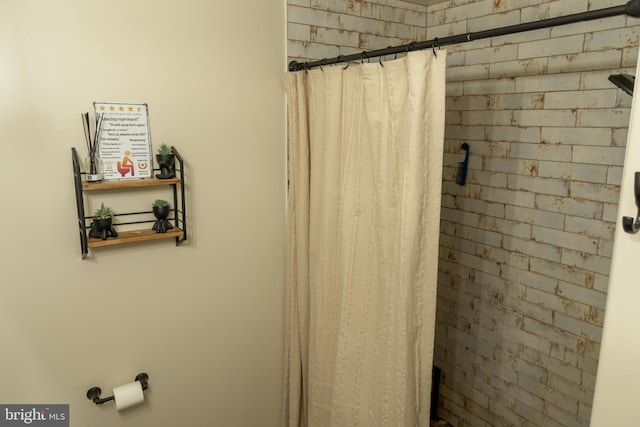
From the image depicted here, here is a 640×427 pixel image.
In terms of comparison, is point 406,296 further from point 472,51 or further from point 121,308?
point 472,51

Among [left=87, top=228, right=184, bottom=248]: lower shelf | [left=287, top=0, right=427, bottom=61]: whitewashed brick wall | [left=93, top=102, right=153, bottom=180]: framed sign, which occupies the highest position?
[left=287, top=0, right=427, bottom=61]: whitewashed brick wall

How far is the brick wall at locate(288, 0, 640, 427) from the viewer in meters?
1.72

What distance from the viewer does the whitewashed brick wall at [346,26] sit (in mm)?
1922

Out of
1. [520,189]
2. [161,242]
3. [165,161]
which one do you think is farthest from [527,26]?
[161,242]

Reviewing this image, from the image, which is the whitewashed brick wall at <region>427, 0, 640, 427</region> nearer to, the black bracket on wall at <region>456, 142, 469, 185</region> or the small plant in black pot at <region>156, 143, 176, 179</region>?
the black bracket on wall at <region>456, 142, 469, 185</region>

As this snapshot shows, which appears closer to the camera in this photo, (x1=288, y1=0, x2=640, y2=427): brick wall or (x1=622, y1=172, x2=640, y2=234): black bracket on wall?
(x1=622, y1=172, x2=640, y2=234): black bracket on wall

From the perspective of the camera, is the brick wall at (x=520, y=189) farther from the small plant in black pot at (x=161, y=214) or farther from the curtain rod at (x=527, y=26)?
the small plant in black pot at (x=161, y=214)

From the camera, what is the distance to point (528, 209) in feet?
6.46

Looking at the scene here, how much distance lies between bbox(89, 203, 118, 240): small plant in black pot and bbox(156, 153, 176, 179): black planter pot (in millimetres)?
228

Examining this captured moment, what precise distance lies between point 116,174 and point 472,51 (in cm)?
175

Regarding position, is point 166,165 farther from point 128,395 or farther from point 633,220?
point 633,220

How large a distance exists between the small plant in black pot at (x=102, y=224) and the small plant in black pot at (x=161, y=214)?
16cm

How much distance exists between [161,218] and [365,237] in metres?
0.78
